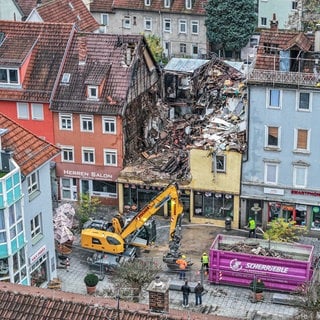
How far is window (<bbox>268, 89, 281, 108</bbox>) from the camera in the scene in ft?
200

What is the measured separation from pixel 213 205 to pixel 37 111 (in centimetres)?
1665

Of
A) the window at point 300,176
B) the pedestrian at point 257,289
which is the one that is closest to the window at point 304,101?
the window at point 300,176

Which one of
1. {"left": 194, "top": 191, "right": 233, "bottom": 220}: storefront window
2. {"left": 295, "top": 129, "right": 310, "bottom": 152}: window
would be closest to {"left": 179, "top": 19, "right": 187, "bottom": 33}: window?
{"left": 194, "top": 191, "right": 233, "bottom": 220}: storefront window

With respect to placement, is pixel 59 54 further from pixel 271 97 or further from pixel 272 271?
pixel 272 271

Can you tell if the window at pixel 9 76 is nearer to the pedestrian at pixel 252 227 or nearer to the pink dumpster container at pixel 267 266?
the pedestrian at pixel 252 227

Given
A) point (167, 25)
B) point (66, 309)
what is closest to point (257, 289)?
point (66, 309)

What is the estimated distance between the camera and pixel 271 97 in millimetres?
61344

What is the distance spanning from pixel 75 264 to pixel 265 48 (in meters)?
22.0

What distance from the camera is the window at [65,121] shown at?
221 feet

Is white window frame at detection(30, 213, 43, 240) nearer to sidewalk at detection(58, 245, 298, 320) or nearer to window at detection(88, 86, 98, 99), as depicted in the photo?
sidewalk at detection(58, 245, 298, 320)

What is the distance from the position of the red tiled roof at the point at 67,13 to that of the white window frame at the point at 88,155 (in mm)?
16625

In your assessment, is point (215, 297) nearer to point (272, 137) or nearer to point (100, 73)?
point (272, 137)

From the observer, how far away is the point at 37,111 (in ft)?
222

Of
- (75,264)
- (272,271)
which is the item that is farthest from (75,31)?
(272,271)
